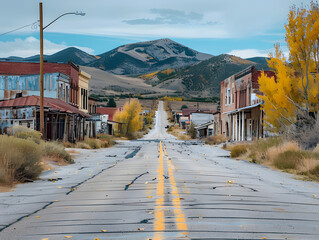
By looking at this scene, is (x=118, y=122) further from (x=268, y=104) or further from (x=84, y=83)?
(x=268, y=104)

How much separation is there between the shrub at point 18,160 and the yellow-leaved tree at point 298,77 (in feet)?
43.6

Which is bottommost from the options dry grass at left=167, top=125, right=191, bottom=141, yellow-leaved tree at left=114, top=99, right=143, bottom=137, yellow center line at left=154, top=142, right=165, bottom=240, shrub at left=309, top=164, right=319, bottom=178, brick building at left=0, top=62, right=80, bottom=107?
dry grass at left=167, top=125, right=191, bottom=141

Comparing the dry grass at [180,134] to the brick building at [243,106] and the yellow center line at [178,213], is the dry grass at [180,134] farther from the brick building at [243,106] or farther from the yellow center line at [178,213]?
the yellow center line at [178,213]

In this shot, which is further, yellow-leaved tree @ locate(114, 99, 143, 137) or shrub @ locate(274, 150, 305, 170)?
yellow-leaved tree @ locate(114, 99, 143, 137)

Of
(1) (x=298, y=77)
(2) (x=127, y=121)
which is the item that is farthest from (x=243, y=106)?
(2) (x=127, y=121)

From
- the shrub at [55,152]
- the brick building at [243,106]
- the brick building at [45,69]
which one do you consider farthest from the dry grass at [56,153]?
the brick building at [45,69]

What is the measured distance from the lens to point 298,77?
24.6 m

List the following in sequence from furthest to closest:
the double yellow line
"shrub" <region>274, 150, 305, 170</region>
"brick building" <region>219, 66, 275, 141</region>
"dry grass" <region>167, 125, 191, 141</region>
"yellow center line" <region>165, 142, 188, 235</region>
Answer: "dry grass" <region>167, 125, 191, 141</region>, "brick building" <region>219, 66, 275, 141</region>, "shrub" <region>274, 150, 305, 170</region>, "yellow center line" <region>165, 142, 188, 235</region>, the double yellow line

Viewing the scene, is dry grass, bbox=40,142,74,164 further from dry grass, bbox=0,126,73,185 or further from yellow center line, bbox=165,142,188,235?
yellow center line, bbox=165,142,188,235

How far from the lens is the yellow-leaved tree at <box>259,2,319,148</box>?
2284 cm

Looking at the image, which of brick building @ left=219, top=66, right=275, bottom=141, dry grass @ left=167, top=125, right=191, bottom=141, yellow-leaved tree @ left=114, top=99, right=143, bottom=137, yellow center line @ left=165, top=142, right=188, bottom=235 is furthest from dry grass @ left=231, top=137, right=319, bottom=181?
yellow-leaved tree @ left=114, top=99, right=143, bottom=137

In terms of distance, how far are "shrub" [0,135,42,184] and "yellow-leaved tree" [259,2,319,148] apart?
13286mm

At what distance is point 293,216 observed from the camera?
7715mm

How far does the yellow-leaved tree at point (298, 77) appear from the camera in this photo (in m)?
22.8
